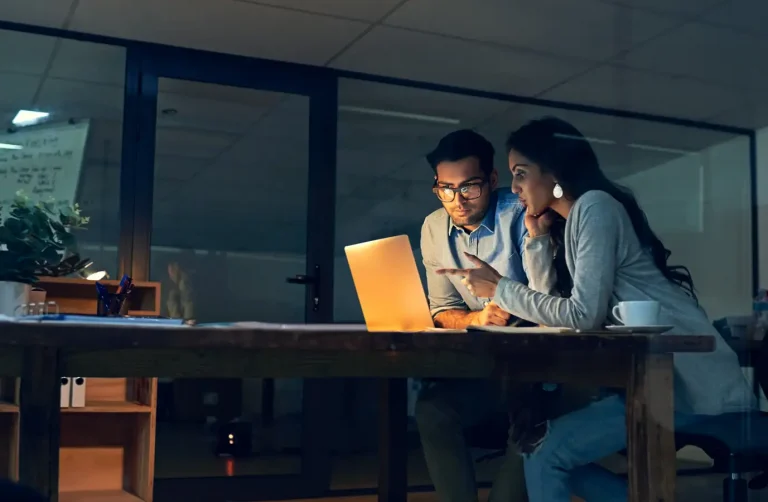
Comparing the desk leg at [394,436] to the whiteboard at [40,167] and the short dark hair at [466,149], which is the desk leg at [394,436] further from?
the whiteboard at [40,167]

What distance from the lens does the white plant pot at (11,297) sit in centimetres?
136

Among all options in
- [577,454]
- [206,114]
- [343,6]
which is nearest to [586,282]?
[577,454]

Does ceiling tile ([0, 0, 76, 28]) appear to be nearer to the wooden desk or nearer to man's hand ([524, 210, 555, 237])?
man's hand ([524, 210, 555, 237])

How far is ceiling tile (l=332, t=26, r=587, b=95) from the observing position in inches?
138

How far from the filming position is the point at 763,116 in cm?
415

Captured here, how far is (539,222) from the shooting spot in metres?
1.93

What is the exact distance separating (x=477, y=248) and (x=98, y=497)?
1.89 m

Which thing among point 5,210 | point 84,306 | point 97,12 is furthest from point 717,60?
point 5,210

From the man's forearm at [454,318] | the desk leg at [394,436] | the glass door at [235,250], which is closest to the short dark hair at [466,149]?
the man's forearm at [454,318]

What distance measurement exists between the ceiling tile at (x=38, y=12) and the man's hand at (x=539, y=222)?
212cm

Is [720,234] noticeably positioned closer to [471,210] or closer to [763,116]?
[763,116]

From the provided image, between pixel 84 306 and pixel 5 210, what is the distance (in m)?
0.62

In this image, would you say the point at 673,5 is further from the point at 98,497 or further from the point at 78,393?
the point at 98,497

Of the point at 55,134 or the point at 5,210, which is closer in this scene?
the point at 5,210
